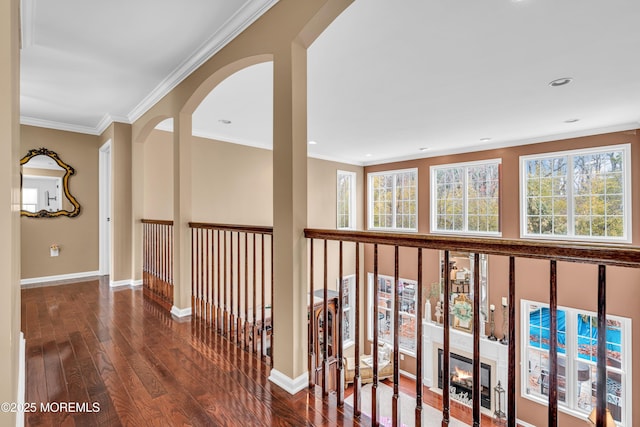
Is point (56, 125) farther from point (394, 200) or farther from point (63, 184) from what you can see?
point (394, 200)

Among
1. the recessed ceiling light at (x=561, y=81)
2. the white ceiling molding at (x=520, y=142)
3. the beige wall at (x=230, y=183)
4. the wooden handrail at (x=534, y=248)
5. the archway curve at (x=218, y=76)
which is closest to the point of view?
the wooden handrail at (x=534, y=248)

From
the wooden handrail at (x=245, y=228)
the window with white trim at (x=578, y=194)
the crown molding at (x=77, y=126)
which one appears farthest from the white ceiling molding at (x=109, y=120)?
the window with white trim at (x=578, y=194)

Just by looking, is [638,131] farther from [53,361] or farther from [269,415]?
[53,361]

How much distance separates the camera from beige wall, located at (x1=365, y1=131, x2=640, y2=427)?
14.8 feet

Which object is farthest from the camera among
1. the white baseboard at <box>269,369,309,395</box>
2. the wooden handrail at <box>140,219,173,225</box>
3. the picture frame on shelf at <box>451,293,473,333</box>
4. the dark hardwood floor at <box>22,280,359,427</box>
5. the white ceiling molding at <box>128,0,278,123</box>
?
the picture frame on shelf at <box>451,293,473,333</box>

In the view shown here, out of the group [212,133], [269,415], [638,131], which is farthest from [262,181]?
[638,131]

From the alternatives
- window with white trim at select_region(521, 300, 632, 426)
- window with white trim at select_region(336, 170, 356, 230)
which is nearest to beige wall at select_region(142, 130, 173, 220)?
window with white trim at select_region(336, 170, 356, 230)

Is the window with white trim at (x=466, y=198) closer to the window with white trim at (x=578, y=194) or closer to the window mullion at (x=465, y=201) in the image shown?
the window mullion at (x=465, y=201)

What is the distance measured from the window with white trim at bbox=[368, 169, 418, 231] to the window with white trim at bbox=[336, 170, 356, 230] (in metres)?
0.51

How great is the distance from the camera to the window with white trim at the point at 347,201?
26.1 feet

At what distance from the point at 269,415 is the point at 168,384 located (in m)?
0.69

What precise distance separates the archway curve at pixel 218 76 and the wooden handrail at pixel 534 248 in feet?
5.04

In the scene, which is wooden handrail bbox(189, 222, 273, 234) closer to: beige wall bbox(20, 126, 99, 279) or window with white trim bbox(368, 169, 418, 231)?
beige wall bbox(20, 126, 99, 279)

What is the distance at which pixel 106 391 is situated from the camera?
1.76 meters
